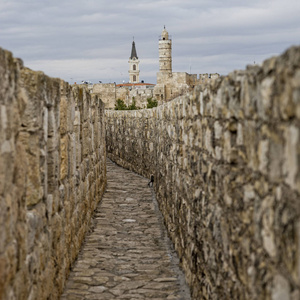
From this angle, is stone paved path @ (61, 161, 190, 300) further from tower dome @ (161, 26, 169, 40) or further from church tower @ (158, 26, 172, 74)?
tower dome @ (161, 26, 169, 40)

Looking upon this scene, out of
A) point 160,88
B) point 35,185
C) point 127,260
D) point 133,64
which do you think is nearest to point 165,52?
point 160,88

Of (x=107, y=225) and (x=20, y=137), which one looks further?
(x=107, y=225)

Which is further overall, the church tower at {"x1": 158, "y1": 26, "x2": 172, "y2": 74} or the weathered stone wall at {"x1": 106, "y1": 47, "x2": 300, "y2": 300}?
the church tower at {"x1": 158, "y1": 26, "x2": 172, "y2": 74}

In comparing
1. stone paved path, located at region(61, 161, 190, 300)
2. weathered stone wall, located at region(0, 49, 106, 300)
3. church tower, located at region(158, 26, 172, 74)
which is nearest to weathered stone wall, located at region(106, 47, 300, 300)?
stone paved path, located at region(61, 161, 190, 300)

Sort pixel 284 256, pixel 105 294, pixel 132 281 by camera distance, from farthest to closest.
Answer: pixel 132 281, pixel 105 294, pixel 284 256

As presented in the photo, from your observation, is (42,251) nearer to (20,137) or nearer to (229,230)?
(20,137)

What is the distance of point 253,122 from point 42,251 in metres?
1.96

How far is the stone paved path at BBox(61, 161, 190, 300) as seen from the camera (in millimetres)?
5086

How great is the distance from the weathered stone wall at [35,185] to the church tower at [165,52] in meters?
67.7

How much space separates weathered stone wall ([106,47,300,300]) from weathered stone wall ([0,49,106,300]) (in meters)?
1.17

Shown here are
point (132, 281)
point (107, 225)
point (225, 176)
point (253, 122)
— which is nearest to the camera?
point (253, 122)

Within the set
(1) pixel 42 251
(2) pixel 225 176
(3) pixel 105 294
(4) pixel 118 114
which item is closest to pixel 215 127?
(2) pixel 225 176

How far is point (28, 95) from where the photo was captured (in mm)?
3516

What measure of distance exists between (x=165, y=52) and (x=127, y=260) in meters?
69.4
